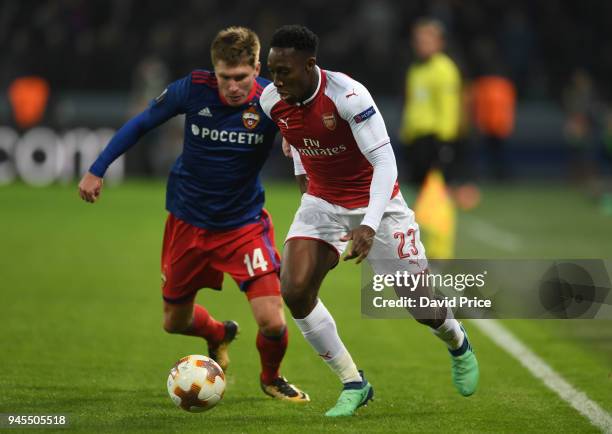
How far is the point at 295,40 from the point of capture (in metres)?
5.79

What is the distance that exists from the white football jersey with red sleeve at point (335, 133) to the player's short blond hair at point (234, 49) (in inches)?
8.1

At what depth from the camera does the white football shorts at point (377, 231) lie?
620cm

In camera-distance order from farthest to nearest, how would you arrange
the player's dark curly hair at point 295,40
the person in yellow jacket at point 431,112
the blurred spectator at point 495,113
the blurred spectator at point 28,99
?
the blurred spectator at point 495,113 → the blurred spectator at point 28,99 → the person in yellow jacket at point 431,112 → the player's dark curly hair at point 295,40

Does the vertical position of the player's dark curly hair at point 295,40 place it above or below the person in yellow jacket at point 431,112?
below

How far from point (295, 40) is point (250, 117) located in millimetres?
838

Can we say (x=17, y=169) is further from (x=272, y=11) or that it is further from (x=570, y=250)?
(x=570, y=250)

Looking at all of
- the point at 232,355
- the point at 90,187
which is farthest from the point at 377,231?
the point at 232,355

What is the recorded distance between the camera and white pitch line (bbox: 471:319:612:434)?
6141 mm

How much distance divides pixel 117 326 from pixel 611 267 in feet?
13.1

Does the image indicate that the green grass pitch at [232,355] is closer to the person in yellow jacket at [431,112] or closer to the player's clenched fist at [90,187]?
the player's clenched fist at [90,187]

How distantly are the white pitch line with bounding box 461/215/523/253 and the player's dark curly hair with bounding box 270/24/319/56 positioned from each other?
8315mm

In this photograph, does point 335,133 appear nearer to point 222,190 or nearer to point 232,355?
point 222,190

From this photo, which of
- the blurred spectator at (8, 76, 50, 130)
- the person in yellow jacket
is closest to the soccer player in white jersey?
the person in yellow jacket

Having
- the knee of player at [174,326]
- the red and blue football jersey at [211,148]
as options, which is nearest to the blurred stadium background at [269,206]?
the knee of player at [174,326]
